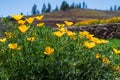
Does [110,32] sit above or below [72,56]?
Result: below

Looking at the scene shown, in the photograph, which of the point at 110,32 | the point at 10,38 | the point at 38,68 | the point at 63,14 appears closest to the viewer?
the point at 38,68

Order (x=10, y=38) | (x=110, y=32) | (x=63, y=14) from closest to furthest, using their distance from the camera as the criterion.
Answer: (x=10, y=38) < (x=110, y=32) < (x=63, y=14)

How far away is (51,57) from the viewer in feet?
16.7

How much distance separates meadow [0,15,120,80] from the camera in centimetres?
510

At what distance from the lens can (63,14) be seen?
70625mm

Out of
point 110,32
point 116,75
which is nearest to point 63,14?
point 110,32

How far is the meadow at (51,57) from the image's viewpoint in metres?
5.10

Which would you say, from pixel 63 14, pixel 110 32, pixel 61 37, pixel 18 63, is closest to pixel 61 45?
pixel 61 37

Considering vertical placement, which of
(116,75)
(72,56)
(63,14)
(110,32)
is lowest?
(63,14)

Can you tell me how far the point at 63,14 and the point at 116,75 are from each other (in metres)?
Result: 65.2

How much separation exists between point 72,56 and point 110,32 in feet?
44.0

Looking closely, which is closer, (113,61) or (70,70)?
(70,70)

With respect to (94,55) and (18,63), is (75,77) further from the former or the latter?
(18,63)

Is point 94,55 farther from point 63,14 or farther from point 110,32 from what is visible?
point 63,14
